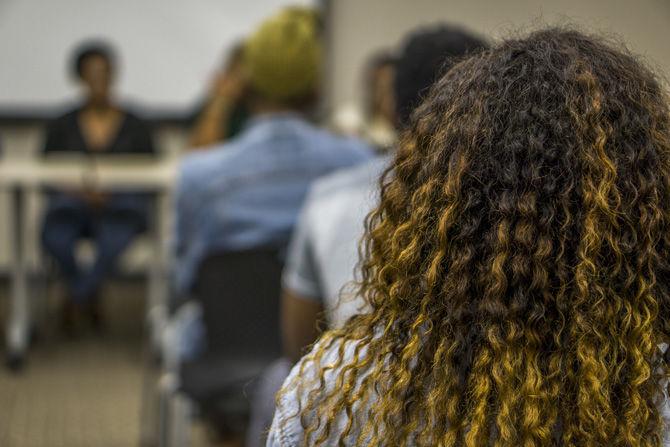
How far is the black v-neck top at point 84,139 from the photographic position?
527 centimetres

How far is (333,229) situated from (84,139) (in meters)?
3.67

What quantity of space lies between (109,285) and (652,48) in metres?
3.56

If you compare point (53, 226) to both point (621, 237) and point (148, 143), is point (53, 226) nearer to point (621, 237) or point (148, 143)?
point (148, 143)

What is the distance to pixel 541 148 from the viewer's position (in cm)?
88

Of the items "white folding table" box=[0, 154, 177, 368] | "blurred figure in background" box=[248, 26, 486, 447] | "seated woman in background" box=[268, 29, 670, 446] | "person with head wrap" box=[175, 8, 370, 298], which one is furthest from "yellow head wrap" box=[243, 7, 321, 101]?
"white folding table" box=[0, 154, 177, 368]

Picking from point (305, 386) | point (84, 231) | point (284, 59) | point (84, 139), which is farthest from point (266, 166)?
point (84, 139)

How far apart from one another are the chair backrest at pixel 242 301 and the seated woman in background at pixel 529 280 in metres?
1.51

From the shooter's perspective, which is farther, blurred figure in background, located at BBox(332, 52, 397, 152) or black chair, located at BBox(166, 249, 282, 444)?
blurred figure in background, located at BBox(332, 52, 397, 152)

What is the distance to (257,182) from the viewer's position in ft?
8.55

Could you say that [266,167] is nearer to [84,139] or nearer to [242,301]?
[242,301]

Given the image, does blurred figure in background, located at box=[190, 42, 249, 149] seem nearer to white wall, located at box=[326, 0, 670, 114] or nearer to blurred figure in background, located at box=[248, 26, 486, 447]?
white wall, located at box=[326, 0, 670, 114]

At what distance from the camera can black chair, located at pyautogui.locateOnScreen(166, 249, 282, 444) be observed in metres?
2.45

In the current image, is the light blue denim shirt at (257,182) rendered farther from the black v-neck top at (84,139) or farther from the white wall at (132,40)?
the white wall at (132,40)

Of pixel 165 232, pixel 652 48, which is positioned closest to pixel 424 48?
pixel 652 48
